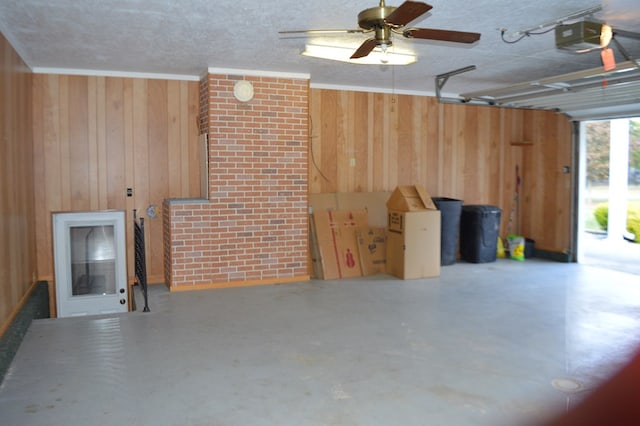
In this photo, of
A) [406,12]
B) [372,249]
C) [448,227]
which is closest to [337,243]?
[372,249]

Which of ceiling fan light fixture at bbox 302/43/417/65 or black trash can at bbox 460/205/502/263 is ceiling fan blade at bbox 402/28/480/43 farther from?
black trash can at bbox 460/205/502/263

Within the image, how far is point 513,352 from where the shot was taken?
12.6 feet

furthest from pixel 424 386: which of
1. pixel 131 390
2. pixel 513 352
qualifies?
pixel 131 390

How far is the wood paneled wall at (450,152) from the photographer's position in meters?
6.97

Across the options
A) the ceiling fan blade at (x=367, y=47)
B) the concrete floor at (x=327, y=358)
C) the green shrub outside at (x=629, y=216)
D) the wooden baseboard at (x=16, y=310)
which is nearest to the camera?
the concrete floor at (x=327, y=358)

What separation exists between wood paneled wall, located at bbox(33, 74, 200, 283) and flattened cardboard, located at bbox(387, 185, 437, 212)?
252 centimetres

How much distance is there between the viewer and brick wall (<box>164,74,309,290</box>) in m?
5.81

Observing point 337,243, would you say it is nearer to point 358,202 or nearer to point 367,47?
point 358,202

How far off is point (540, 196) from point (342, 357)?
5619 millimetres

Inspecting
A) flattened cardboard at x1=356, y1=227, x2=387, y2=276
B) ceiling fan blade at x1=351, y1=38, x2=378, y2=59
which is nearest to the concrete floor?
flattened cardboard at x1=356, y1=227, x2=387, y2=276

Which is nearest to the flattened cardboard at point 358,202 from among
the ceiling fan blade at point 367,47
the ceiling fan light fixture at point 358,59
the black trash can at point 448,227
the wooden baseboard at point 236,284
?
the black trash can at point 448,227

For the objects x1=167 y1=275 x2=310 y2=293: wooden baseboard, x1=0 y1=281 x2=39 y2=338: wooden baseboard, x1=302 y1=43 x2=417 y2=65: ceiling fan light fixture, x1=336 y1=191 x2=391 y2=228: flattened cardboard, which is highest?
x1=302 y1=43 x2=417 y2=65: ceiling fan light fixture

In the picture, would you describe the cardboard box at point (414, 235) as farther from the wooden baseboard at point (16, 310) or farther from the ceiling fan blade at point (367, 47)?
the wooden baseboard at point (16, 310)

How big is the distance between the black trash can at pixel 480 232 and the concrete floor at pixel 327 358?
166 centimetres
